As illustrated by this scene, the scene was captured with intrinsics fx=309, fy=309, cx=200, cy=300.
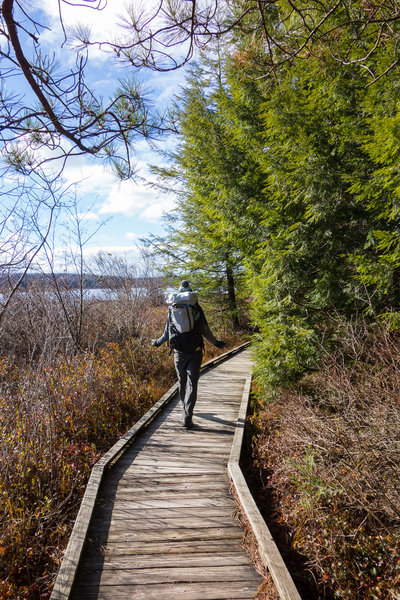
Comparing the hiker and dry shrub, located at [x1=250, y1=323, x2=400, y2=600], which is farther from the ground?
the hiker

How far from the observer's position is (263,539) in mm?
2961

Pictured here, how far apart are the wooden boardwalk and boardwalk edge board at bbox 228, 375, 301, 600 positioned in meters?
0.16

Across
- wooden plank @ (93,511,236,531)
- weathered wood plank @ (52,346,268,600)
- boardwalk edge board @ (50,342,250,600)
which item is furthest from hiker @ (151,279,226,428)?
wooden plank @ (93,511,236,531)

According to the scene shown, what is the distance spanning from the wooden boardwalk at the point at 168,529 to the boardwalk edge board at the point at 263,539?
156 millimetres

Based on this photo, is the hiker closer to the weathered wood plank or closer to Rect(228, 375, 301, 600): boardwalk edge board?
the weathered wood plank

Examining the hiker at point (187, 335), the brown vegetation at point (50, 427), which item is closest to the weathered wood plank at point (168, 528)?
the brown vegetation at point (50, 427)

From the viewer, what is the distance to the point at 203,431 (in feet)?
17.6

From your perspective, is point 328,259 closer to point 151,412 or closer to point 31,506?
point 151,412

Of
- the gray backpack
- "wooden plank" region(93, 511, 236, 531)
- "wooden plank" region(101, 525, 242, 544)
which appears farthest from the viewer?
the gray backpack

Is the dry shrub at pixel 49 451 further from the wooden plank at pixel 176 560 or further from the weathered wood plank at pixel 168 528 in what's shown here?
the wooden plank at pixel 176 560

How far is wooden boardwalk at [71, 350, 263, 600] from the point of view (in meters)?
2.64

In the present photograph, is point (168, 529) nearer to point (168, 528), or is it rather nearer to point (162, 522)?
point (168, 528)

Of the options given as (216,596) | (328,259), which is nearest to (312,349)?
(328,259)

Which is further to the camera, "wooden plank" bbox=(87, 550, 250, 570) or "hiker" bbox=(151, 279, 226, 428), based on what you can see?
"hiker" bbox=(151, 279, 226, 428)
